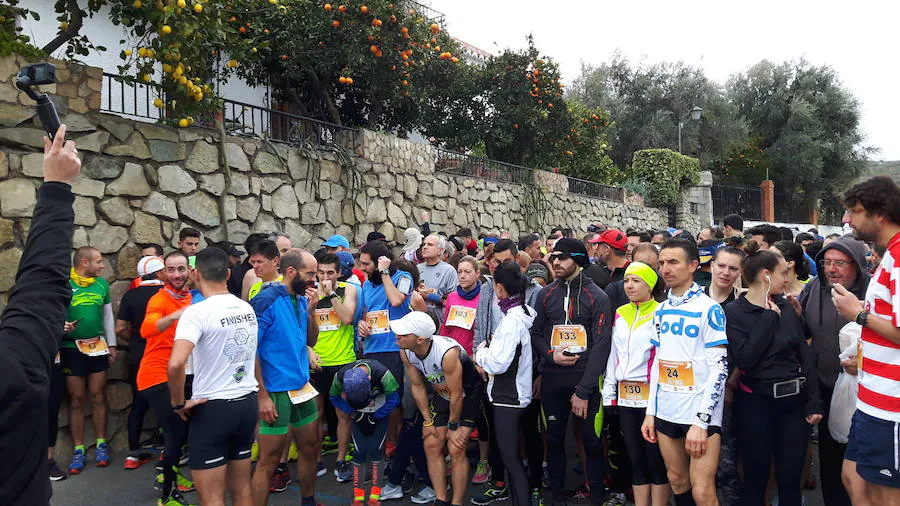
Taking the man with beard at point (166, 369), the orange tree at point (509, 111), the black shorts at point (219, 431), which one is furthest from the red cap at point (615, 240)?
the orange tree at point (509, 111)

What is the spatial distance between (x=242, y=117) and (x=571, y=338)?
6.11m

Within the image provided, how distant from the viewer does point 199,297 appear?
551 cm

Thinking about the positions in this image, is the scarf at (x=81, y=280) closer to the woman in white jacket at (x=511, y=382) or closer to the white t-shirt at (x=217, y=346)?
the white t-shirt at (x=217, y=346)

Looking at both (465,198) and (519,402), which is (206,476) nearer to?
(519,402)

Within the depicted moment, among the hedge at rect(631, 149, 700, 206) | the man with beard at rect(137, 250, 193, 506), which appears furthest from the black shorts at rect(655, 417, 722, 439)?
the hedge at rect(631, 149, 700, 206)

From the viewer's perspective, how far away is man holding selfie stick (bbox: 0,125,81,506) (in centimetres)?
163

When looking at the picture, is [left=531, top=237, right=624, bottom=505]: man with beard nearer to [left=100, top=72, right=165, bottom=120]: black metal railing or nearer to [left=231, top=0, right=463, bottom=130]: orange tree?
[left=100, top=72, right=165, bottom=120]: black metal railing

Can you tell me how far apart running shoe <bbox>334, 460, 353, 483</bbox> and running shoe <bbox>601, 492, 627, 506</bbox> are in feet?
7.07

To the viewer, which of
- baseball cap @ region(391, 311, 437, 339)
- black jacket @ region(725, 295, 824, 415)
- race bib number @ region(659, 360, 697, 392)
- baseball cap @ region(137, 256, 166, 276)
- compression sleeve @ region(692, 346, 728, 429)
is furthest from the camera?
baseball cap @ region(137, 256, 166, 276)

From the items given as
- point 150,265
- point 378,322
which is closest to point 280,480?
point 378,322

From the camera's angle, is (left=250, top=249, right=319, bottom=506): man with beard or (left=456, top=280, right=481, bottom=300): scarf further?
(left=456, top=280, right=481, bottom=300): scarf

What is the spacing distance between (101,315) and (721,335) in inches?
212

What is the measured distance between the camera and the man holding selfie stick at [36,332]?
163 cm

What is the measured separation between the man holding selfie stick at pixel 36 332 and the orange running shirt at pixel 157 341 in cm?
363
